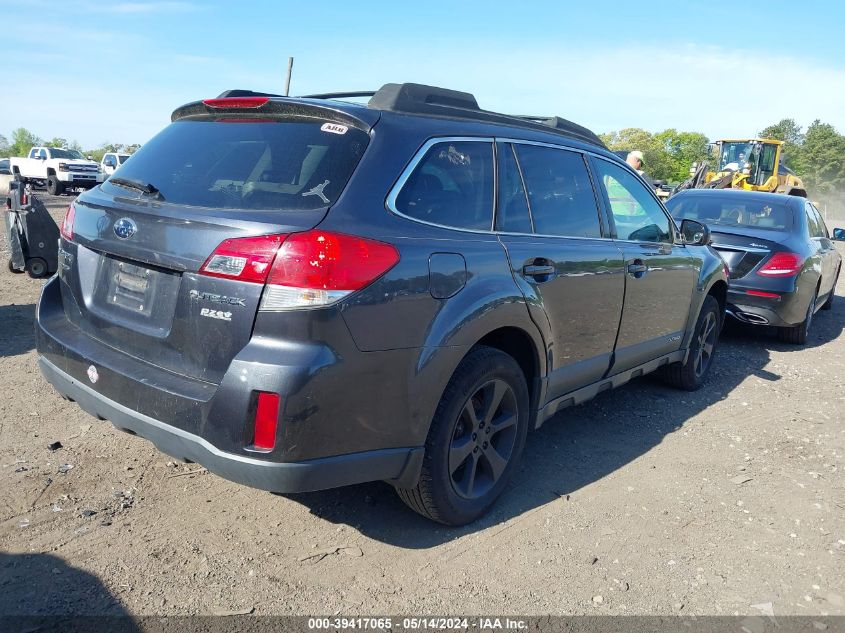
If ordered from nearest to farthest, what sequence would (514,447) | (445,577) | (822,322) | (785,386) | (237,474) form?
(237,474)
(445,577)
(514,447)
(785,386)
(822,322)

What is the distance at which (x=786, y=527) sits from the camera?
3590mm

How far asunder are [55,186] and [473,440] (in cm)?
3064

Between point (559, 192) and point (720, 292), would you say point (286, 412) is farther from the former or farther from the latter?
point (720, 292)

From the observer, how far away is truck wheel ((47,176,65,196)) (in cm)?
2895

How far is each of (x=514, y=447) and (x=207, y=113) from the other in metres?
2.17

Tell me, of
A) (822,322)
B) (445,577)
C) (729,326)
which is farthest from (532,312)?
(822,322)

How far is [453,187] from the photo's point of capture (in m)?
3.17

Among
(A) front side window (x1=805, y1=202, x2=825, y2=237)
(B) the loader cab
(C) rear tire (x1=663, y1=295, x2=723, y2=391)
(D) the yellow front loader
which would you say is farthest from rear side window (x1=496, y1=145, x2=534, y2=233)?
(B) the loader cab

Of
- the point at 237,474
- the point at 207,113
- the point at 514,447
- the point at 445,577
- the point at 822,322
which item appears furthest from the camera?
the point at 822,322

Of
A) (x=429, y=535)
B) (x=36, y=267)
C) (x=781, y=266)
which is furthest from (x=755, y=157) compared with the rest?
(x=429, y=535)

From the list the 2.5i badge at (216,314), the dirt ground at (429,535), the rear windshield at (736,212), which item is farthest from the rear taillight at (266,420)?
the rear windshield at (736,212)

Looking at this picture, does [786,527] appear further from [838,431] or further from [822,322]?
[822,322]

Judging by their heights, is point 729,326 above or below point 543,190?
below

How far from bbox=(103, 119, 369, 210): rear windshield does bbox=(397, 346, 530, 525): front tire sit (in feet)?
3.27
